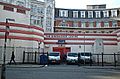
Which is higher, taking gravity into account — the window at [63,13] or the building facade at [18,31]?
the window at [63,13]

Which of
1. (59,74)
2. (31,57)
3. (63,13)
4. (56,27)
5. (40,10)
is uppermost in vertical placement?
(63,13)

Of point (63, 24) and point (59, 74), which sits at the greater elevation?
point (63, 24)

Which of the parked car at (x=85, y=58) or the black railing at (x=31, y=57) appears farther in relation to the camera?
the parked car at (x=85, y=58)

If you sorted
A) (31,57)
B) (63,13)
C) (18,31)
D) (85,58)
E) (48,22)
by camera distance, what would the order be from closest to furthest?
(31,57)
(18,31)
(85,58)
(48,22)
(63,13)

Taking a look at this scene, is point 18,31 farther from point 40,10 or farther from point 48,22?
point 48,22

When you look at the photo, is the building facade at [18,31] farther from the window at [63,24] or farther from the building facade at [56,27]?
the window at [63,24]

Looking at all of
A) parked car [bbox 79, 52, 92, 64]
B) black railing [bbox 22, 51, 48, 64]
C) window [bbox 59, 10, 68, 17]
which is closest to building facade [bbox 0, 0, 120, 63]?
window [bbox 59, 10, 68, 17]

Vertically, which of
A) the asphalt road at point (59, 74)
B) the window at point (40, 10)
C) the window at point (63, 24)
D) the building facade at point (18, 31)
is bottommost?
the asphalt road at point (59, 74)

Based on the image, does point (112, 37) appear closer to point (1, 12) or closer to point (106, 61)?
point (106, 61)

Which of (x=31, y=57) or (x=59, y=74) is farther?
(x=31, y=57)

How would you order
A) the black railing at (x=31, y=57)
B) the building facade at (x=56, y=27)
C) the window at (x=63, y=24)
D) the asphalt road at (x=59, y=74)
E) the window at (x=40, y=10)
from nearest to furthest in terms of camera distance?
the asphalt road at (x=59, y=74) < the black railing at (x=31, y=57) < the building facade at (x=56, y=27) < the window at (x=40, y=10) < the window at (x=63, y=24)

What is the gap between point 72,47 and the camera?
5759cm

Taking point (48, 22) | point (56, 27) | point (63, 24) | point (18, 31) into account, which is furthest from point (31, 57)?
point (63, 24)

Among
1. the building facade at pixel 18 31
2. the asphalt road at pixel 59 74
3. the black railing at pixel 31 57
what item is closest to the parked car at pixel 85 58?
the black railing at pixel 31 57
